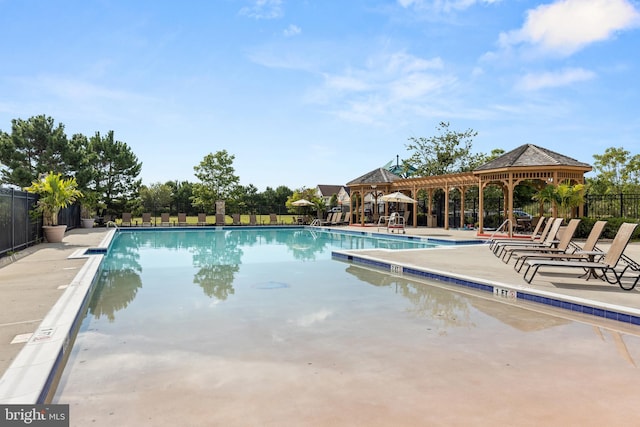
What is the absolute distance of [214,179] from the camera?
30859mm

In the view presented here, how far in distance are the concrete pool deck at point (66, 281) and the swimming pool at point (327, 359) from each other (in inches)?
20.4

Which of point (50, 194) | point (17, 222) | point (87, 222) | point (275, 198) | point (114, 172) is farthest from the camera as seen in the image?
point (275, 198)

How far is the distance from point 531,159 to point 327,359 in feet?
52.6

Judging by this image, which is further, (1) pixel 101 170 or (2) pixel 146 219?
(1) pixel 101 170

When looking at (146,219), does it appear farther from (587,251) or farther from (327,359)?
(327,359)

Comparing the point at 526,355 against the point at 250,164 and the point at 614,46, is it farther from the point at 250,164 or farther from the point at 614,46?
the point at 250,164

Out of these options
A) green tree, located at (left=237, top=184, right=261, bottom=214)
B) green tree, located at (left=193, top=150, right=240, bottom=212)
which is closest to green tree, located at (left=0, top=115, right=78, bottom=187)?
green tree, located at (left=193, top=150, right=240, bottom=212)

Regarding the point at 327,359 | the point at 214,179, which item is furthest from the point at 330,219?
the point at 327,359

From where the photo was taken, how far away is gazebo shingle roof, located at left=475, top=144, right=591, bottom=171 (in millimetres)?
16297

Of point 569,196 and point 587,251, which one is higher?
point 569,196

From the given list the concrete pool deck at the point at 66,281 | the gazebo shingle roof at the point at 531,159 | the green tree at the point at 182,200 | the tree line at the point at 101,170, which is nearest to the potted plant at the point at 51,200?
the concrete pool deck at the point at 66,281

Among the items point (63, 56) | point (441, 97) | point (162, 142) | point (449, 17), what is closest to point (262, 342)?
point (449, 17)

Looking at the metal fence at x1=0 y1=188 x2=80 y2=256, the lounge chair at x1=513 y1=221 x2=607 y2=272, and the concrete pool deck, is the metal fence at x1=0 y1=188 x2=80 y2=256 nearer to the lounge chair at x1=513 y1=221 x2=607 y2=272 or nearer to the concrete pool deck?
the concrete pool deck

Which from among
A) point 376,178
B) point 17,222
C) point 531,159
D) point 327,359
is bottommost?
point 327,359
